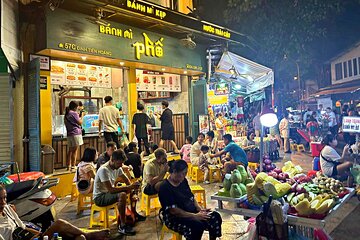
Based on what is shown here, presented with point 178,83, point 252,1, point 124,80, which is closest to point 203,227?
point 124,80

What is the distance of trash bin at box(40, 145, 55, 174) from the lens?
262 inches

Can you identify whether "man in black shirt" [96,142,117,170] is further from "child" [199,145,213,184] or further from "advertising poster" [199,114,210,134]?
"advertising poster" [199,114,210,134]

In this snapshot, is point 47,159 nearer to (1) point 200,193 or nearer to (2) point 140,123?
(2) point 140,123

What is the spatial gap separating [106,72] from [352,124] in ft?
25.1

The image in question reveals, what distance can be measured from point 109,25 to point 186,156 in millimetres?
4368

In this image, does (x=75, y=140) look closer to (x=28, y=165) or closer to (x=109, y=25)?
(x=28, y=165)

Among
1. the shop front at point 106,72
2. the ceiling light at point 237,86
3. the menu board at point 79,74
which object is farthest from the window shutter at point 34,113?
the ceiling light at point 237,86

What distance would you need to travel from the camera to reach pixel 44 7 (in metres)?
6.61

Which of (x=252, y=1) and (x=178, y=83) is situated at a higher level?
(x=252, y=1)

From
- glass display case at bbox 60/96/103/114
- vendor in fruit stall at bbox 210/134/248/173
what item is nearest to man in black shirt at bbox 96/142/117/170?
vendor in fruit stall at bbox 210/134/248/173

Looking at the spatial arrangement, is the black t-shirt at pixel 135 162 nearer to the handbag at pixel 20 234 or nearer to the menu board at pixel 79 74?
the handbag at pixel 20 234

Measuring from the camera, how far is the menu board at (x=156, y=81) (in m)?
10.5

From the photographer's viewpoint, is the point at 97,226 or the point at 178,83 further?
the point at 178,83

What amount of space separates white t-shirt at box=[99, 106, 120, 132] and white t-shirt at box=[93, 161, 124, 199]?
3.06m
